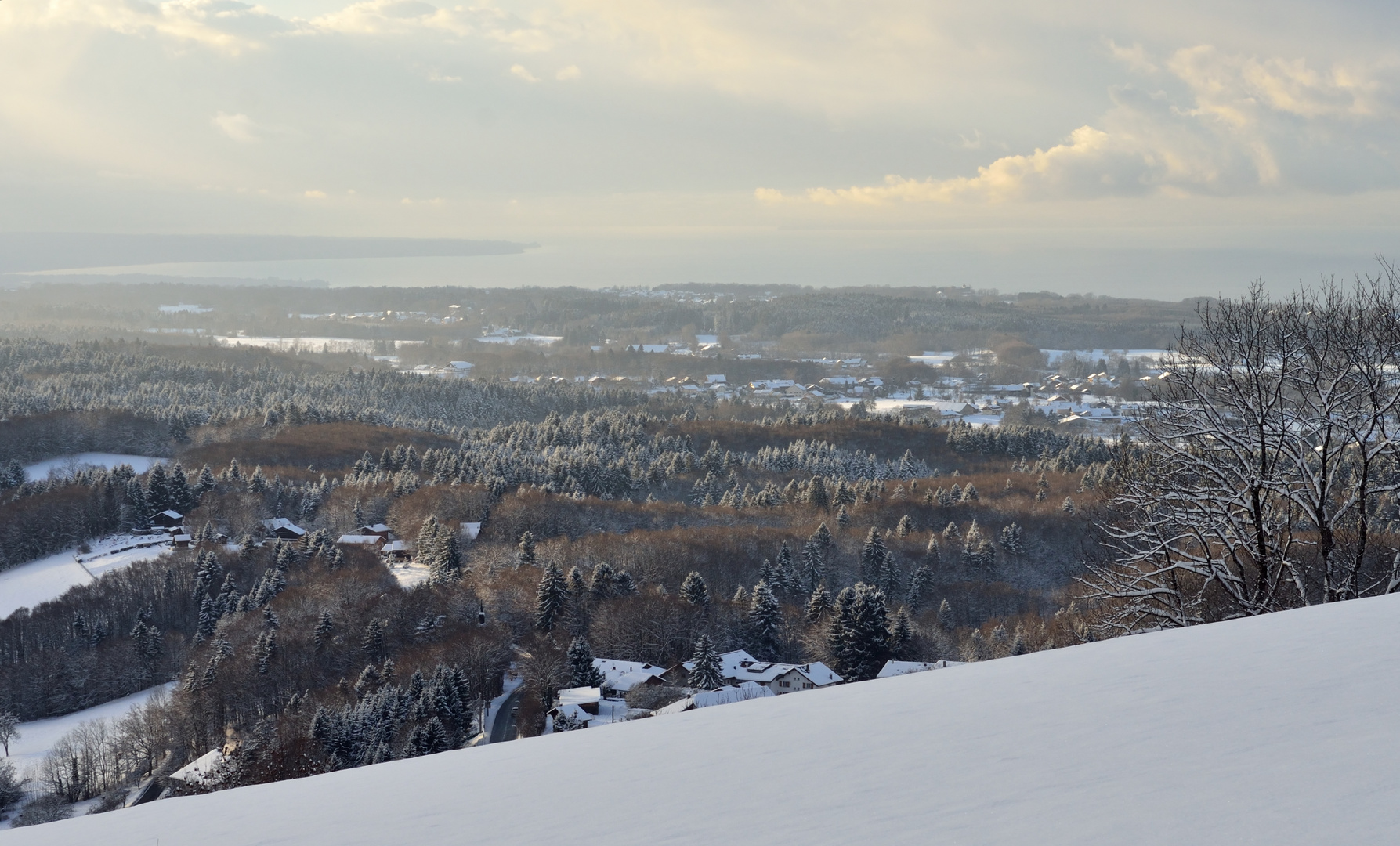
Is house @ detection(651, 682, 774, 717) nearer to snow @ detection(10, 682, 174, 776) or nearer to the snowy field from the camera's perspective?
snow @ detection(10, 682, 174, 776)

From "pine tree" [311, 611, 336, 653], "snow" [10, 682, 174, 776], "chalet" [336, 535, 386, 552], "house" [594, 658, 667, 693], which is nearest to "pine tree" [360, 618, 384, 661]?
"pine tree" [311, 611, 336, 653]

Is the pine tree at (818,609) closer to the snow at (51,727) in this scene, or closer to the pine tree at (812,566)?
the pine tree at (812,566)

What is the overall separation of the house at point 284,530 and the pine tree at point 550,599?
21223mm

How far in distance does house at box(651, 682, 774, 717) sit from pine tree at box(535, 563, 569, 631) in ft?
33.7

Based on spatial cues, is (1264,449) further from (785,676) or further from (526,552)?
(526,552)

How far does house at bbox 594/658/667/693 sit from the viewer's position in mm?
31109

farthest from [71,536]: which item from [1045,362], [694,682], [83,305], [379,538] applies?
[83,305]

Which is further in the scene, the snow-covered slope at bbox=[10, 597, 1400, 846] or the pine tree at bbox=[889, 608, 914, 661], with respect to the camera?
the pine tree at bbox=[889, 608, 914, 661]

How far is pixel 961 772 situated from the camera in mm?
5246

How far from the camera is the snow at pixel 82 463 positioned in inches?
2911

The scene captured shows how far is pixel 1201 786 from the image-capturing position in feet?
14.7

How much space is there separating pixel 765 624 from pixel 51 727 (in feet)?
91.8

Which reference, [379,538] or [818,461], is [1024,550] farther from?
[379,538]

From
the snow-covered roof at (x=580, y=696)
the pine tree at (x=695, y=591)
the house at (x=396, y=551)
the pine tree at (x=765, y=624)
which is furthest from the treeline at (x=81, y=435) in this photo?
the snow-covered roof at (x=580, y=696)
